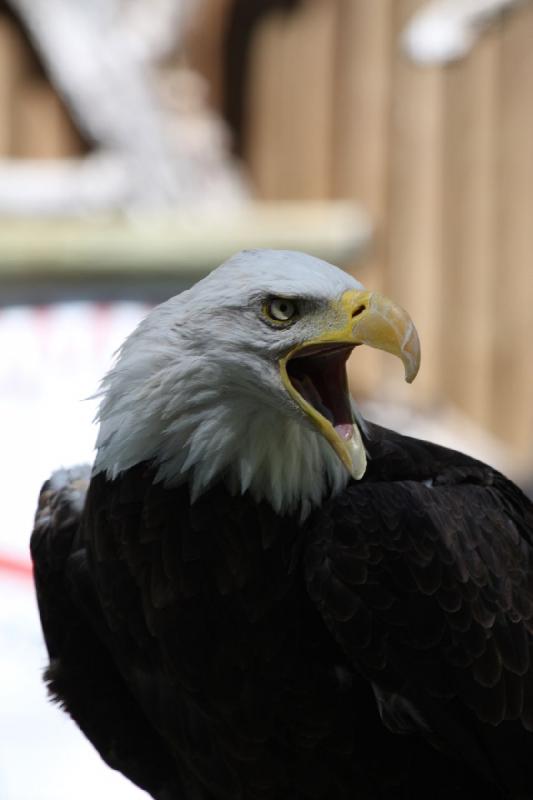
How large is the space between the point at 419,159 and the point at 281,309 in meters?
3.05

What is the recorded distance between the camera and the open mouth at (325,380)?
1.95 metres

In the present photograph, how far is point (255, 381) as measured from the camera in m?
1.96

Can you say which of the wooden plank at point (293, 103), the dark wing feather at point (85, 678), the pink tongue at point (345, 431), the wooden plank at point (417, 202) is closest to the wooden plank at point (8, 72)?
the wooden plank at point (293, 103)

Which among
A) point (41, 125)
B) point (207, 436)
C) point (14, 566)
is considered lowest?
point (14, 566)

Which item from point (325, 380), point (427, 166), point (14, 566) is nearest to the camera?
point (325, 380)

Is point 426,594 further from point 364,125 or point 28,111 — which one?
point 28,111

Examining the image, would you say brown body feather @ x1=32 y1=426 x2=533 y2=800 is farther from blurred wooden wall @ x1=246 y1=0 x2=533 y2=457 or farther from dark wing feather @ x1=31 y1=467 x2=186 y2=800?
blurred wooden wall @ x1=246 y1=0 x2=533 y2=457

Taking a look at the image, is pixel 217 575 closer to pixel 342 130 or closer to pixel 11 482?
pixel 11 482

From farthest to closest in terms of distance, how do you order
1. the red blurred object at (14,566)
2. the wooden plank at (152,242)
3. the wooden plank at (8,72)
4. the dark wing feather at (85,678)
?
the wooden plank at (8,72) → the wooden plank at (152,242) → the red blurred object at (14,566) → the dark wing feather at (85,678)

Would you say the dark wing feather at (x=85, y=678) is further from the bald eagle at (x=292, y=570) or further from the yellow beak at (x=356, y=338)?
the yellow beak at (x=356, y=338)

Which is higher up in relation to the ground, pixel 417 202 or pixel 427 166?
pixel 427 166

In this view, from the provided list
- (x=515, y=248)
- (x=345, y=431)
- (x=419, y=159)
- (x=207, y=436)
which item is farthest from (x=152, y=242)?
(x=345, y=431)

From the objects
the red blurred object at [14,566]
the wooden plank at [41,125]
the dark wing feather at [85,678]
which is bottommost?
the red blurred object at [14,566]

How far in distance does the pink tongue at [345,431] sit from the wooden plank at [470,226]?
301cm
